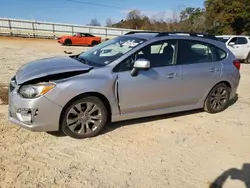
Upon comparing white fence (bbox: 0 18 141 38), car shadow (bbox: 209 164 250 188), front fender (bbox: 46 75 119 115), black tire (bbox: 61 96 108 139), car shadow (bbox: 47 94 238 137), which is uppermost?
white fence (bbox: 0 18 141 38)

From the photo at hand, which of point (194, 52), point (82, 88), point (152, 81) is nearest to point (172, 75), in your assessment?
point (152, 81)

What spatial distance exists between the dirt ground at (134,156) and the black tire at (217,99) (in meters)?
0.58

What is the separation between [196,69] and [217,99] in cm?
99

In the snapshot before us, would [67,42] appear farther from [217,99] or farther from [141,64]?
[141,64]

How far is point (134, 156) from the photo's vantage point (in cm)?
332

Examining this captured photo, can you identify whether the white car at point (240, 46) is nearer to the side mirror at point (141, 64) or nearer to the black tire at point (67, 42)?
the side mirror at point (141, 64)

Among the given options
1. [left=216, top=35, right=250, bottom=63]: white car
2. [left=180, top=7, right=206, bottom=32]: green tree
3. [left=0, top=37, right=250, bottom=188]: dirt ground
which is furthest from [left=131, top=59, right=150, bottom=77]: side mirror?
[left=180, top=7, right=206, bottom=32]: green tree

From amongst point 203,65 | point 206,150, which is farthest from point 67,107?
point 203,65

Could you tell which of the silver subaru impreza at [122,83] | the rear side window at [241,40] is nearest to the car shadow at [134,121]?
the silver subaru impreza at [122,83]

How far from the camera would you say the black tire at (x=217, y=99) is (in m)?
4.97

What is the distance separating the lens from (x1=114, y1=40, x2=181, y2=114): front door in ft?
12.7

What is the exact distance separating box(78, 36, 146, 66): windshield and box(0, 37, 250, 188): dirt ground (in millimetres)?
1167

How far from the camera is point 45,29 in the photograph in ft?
111

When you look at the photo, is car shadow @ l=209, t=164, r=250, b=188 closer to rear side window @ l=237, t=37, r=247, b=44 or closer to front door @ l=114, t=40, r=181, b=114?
front door @ l=114, t=40, r=181, b=114
